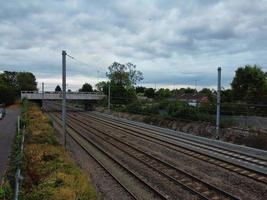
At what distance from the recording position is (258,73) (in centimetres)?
7900

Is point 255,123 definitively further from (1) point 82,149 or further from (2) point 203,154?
(1) point 82,149

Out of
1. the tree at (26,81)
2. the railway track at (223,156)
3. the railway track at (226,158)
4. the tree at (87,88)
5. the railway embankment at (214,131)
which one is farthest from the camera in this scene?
the tree at (26,81)

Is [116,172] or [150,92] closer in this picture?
[116,172]

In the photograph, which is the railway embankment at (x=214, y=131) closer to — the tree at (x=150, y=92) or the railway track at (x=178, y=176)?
the railway track at (x=178, y=176)

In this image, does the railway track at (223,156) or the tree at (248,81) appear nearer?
the railway track at (223,156)

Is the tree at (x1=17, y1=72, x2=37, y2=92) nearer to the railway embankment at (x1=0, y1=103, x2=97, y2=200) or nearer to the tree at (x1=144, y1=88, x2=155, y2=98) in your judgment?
the tree at (x1=144, y1=88, x2=155, y2=98)

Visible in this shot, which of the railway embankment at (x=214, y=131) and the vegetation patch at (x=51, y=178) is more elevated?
the vegetation patch at (x=51, y=178)

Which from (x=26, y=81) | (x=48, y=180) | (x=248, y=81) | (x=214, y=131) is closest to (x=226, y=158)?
(x=214, y=131)

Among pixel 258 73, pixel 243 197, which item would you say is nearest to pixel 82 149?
pixel 243 197

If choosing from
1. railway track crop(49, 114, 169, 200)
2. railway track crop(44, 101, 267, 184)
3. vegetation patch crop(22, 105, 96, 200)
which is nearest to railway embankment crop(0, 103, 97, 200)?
vegetation patch crop(22, 105, 96, 200)

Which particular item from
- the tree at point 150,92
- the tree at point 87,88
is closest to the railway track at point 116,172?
the tree at point 150,92

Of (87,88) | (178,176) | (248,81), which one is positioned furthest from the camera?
(87,88)

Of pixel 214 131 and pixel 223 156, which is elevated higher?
pixel 214 131

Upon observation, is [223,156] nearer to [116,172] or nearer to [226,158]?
[226,158]
